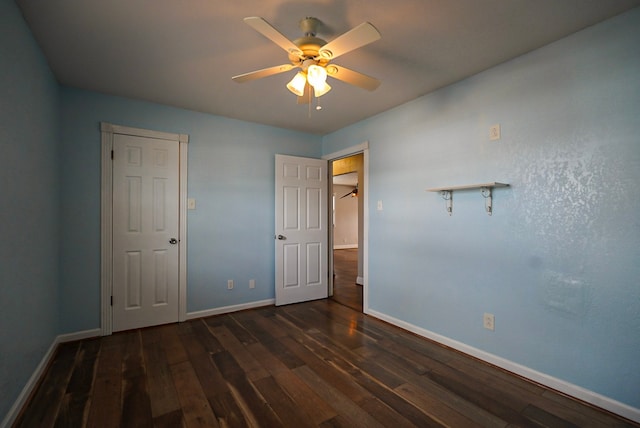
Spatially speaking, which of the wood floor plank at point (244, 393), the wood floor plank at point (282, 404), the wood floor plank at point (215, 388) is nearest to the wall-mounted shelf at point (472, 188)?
the wood floor plank at point (282, 404)

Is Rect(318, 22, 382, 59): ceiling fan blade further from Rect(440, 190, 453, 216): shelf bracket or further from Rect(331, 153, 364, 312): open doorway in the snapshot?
Rect(331, 153, 364, 312): open doorway

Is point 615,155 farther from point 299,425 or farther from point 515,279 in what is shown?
point 299,425

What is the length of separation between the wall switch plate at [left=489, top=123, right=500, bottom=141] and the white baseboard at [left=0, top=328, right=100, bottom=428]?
3671mm

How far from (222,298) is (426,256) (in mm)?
2441

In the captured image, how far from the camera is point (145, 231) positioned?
10.1 ft

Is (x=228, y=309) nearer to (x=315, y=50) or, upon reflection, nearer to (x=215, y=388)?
(x=215, y=388)

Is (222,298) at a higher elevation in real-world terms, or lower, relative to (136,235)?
lower

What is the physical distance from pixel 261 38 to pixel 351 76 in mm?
686

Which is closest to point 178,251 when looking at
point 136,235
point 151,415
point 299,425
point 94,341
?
point 136,235

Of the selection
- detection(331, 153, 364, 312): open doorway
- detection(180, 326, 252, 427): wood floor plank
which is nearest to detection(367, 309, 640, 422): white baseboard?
detection(331, 153, 364, 312): open doorway

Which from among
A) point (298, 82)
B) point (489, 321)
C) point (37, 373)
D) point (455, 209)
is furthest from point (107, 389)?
point (455, 209)

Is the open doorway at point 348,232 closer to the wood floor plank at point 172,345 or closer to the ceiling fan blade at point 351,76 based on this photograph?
the wood floor plank at point 172,345

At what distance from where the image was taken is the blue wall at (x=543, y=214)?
1.75 meters

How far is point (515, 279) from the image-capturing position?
2.20 meters
